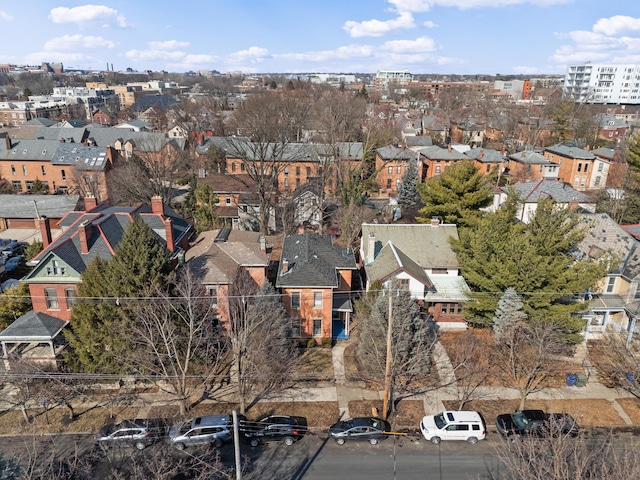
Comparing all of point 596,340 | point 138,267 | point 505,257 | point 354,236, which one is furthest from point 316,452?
point 354,236

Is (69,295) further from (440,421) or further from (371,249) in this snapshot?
(440,421)

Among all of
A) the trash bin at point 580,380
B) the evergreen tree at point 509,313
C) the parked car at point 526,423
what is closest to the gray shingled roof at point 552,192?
the evergreen tree at point 509,313

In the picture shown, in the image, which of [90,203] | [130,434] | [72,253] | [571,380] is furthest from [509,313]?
[90,203]

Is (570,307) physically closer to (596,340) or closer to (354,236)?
(596,340)

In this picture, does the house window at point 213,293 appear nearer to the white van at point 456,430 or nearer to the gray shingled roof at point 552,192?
the white van at point 456,430

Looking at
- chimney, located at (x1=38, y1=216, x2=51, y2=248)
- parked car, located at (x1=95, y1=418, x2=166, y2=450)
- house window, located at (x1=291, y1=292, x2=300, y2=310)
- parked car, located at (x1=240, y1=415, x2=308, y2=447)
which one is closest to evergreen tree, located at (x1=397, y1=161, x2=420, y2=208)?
house window, located at (x1=291, y1=292, x2=300, y2=310)
